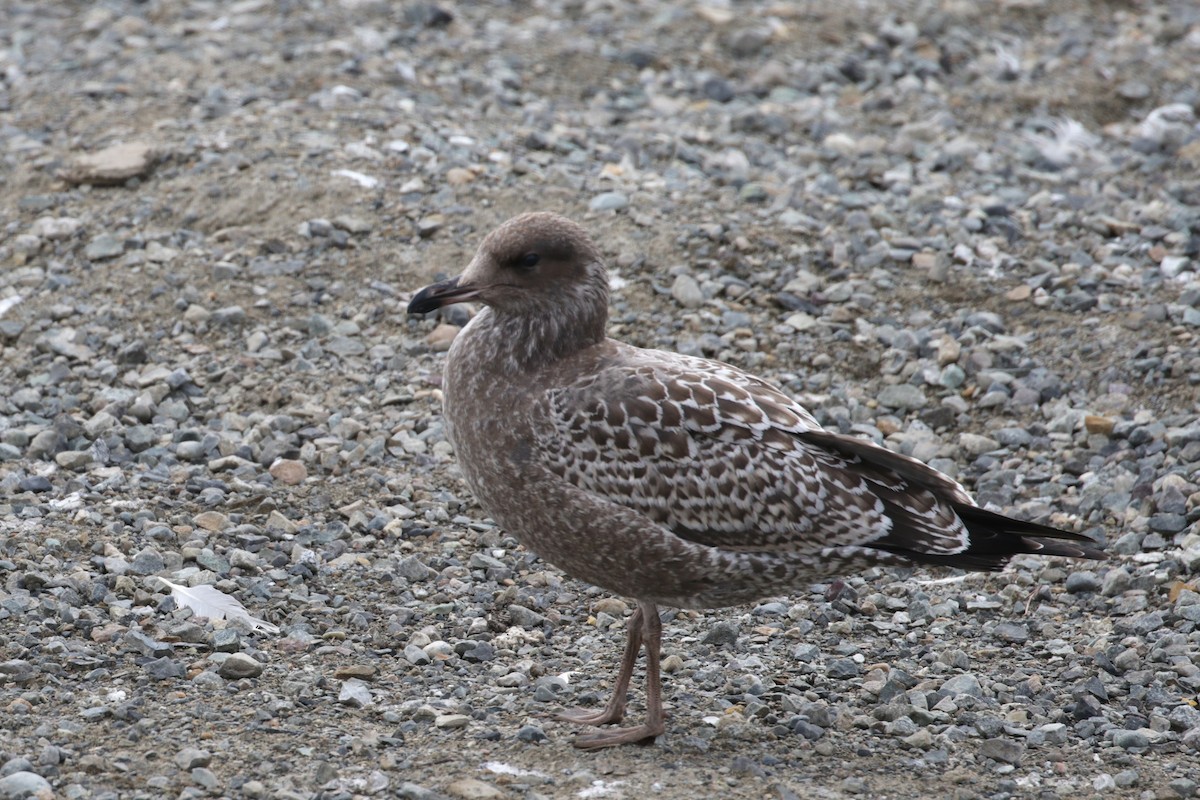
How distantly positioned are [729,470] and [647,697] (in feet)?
3.02

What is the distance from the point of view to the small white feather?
20.4 feet

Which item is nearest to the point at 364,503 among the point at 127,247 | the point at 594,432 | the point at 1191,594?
the point at 594,432

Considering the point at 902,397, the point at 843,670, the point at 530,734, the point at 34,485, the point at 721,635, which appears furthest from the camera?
the point at 902,397

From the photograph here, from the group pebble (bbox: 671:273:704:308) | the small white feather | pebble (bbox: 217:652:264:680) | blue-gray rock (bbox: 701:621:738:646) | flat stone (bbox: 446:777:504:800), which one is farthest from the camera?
pebble (bbox: 671:273:704:308)

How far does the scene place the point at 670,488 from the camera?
563 cm

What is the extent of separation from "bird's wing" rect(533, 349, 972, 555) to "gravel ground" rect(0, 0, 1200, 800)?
2.56 ft

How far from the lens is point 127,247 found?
927 cm

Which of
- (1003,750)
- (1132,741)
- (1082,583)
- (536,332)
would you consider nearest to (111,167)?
(536,332)

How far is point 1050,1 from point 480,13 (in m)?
5.27

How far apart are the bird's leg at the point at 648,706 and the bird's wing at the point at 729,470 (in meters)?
0.39

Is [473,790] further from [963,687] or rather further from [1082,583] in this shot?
[1082,583]

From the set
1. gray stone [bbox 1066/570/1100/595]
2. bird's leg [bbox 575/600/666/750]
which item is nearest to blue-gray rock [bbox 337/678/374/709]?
bird's leg [bbox 575/600/666/750]

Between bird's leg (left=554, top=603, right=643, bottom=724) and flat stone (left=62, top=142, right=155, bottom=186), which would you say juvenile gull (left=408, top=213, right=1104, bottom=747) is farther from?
flat stone (left=62, top=142, right=155, bottom=186)

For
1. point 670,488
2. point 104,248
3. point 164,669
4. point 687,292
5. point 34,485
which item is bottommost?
point 34,485
